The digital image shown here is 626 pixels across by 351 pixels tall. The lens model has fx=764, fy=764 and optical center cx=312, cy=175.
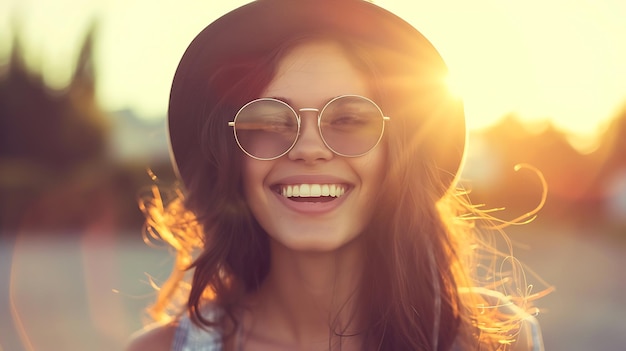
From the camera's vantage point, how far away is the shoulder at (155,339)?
3062mm

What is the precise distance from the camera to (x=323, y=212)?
274 cm

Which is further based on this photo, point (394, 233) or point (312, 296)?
point (312, 296)

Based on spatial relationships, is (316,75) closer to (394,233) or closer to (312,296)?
(394,233)

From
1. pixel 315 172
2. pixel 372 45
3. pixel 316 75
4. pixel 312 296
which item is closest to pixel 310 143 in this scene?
pixel 315 172

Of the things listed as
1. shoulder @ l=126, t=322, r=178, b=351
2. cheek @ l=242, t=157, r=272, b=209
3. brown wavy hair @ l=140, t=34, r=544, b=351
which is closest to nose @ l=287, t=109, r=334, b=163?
cheek @ l=242, t=157, r=272, b=209

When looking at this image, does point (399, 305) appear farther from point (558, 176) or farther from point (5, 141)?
point (558, 176)

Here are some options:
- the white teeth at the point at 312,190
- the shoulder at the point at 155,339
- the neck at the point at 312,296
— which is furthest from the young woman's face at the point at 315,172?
the shoulder at the point at 155,339

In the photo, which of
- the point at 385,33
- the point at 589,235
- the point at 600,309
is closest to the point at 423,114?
the point at 385,33

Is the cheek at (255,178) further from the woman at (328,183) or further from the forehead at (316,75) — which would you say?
the forehead at (316,75)

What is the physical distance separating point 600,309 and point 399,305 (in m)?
8.37

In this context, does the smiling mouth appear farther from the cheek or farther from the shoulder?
the shoulder

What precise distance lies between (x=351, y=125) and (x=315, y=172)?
212 mm

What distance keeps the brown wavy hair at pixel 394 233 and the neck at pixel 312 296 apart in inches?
2.1

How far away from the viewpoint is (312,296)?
10.2ft
